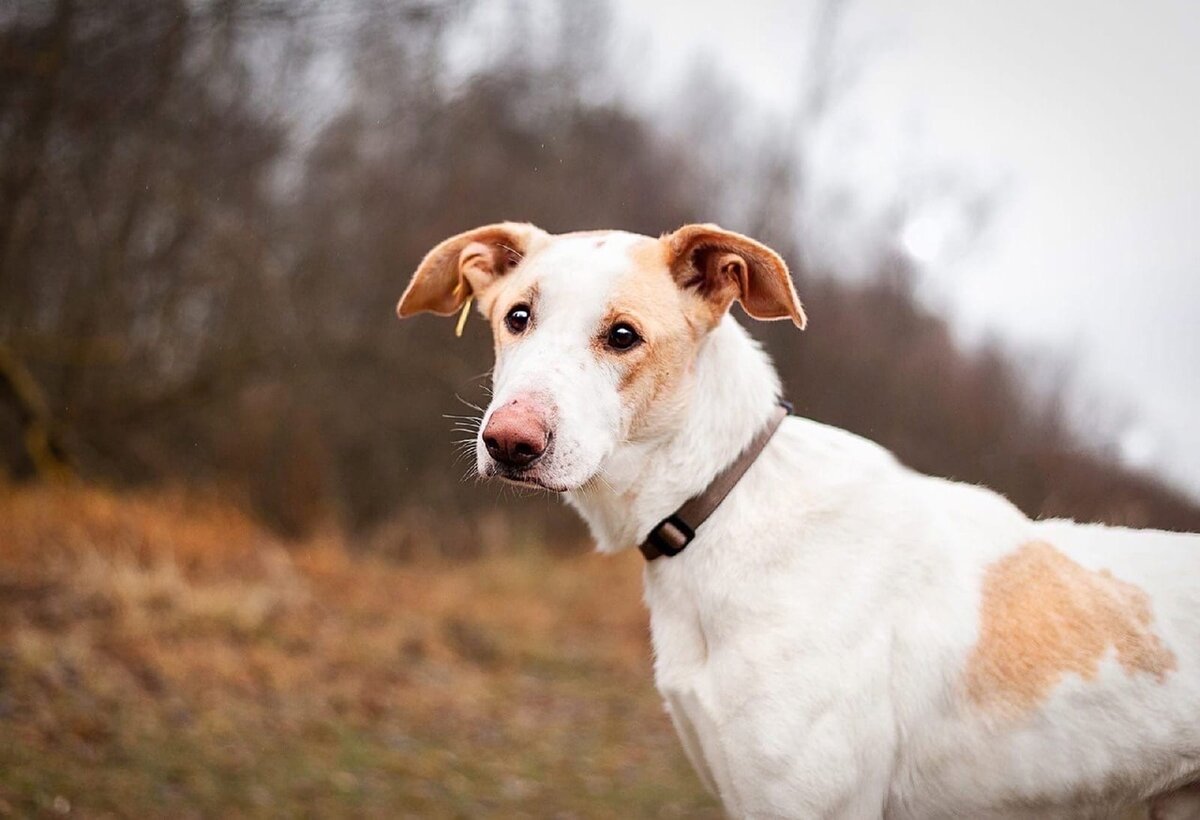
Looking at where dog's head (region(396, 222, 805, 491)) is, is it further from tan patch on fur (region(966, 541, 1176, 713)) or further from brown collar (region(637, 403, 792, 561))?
tan patch on fur (region(966, 541, 1176, 713))

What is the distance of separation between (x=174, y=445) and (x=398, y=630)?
392cm

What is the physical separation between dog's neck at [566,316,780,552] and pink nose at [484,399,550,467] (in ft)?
1.17

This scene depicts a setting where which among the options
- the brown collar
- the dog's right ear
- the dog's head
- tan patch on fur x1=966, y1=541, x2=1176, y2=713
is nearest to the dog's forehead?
the dog's head

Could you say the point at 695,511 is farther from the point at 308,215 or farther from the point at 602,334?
the point at 308,215

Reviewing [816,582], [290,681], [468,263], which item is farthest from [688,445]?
[290,681]

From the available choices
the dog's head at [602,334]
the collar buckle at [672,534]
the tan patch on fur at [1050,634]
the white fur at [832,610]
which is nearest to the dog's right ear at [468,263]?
the dog's head at [602,334]

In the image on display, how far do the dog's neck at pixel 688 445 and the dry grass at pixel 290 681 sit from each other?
108 inches

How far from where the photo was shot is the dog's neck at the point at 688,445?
8.80 feet

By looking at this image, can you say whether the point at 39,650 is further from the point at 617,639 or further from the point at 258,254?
the point at 258,254

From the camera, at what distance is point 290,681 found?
19.2 feet

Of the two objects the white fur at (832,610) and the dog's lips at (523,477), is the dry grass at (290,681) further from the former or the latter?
the dog's lips at (523,477)

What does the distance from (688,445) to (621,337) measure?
1.15ft

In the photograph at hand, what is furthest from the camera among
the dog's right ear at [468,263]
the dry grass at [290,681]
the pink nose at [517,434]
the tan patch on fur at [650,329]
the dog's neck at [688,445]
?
the dry grass at [290,681]

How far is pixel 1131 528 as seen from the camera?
2738mm
